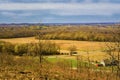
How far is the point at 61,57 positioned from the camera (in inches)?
3762

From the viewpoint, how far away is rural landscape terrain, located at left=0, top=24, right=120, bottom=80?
3234 cm

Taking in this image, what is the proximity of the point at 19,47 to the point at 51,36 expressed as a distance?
5987 cm

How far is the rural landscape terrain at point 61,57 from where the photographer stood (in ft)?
106

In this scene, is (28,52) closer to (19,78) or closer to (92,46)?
(92,46)

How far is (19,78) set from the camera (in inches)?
1194

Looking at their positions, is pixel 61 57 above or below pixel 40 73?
below

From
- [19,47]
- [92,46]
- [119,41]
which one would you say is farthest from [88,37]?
[119,41]

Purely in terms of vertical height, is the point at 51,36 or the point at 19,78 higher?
the point at 19,78

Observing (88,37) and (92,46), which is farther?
(88,37)

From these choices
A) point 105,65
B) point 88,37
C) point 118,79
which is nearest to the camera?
point 118,79

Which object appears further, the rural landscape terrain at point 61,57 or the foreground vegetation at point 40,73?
the foreground vegetation at point 40,73

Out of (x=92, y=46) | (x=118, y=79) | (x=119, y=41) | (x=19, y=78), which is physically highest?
(x=119, y=41)

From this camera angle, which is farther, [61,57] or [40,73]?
[61,57]

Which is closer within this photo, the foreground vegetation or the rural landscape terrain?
the rural landscape terrain
